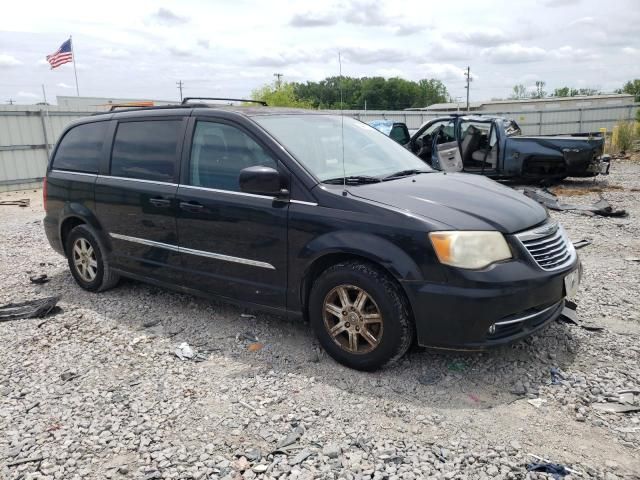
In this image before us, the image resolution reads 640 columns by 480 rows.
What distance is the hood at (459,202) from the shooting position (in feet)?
10.6

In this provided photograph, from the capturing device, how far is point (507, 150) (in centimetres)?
1110

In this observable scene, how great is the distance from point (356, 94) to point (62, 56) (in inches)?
751

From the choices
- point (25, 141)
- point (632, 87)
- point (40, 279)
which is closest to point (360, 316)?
point (40, 279)

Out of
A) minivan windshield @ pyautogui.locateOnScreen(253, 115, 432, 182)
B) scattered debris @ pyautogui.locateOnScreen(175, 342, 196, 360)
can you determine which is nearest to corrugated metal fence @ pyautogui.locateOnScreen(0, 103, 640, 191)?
minivan windshield @ pyautogui.locateOnScreen(253, 115, 432, 182)

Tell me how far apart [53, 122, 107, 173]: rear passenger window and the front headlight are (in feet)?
11.7

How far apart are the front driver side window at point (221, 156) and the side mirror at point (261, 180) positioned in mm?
235

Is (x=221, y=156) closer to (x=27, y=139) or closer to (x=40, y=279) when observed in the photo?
(x=40, y=279)

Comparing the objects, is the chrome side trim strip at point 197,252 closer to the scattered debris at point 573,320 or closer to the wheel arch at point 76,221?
the wheel arch at point 76,221

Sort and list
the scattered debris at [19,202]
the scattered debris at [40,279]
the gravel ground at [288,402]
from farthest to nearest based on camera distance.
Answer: the scattered debris at [19,202] < the scattered debris at [40,279] < the gravel ground at [288,402]

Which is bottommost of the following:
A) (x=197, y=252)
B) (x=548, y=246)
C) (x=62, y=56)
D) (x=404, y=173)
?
(x=197, y=252)

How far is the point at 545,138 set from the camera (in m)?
11.4

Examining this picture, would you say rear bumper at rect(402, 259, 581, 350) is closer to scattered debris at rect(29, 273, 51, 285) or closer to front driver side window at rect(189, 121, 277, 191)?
front driver side window at rect(189, 121, 277, 191)

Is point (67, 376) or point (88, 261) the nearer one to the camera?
point (67, 376)

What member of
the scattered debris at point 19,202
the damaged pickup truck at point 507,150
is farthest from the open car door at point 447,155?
the scattered debris at point 19,202
